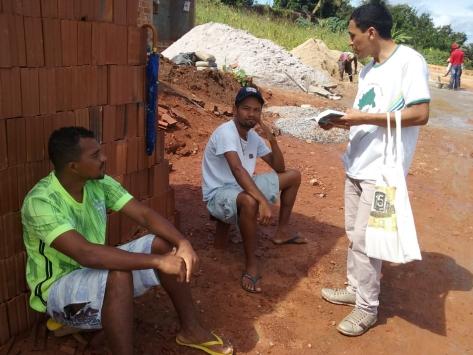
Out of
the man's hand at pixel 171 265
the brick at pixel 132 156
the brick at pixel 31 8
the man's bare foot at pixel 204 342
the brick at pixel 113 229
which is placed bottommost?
the man's bare foot at pixel 204 342

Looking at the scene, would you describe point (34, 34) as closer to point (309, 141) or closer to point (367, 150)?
point (367, 150)

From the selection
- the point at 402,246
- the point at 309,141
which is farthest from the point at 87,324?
the point at 309,141

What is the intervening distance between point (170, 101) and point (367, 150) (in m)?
5.72

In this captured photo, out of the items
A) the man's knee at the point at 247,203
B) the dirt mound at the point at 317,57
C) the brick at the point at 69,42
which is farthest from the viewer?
the dirt mound at the point at 317,57

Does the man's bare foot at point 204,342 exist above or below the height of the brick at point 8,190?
below

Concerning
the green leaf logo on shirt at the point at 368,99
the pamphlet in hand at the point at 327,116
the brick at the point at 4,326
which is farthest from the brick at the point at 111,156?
the green leaf logo on shirt at the point at 368,99

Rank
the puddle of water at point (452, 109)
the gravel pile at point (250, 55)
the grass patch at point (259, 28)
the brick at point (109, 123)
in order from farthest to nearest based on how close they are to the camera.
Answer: the grass patch at point (259, 28) → the gravel pile at point (250, 55) → the puddle of water at point (452, 109) → the brick at point (109, 123)

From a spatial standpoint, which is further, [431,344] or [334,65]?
[334,65]

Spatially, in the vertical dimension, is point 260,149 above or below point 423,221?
above

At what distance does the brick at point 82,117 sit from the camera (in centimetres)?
264

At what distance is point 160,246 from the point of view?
2416 millimetres

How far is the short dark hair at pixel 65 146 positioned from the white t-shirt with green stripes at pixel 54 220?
95 millimetres

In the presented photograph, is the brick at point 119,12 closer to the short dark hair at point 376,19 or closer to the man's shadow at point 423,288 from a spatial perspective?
the short dark hair at point 376,19

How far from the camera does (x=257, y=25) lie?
23.9 metres
